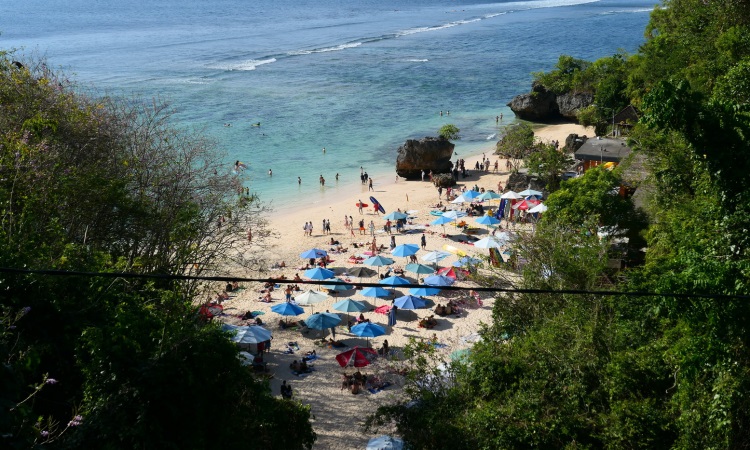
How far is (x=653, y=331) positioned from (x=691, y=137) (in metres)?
3.25

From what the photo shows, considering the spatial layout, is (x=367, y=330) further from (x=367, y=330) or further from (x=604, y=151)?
(x=604, y=151)

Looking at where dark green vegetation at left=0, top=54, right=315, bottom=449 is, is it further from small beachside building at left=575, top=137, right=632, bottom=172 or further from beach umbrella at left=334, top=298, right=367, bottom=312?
small beachside building at left=575, top=137, right=632, bottom=172

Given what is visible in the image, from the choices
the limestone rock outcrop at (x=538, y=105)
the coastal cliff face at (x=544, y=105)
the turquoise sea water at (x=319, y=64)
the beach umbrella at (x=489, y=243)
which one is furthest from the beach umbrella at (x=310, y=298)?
the limestone rock outcrop at (x=538, y=105)

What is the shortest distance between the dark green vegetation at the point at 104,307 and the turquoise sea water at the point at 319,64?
14.2m

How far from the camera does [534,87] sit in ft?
172

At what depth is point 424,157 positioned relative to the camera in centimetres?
3838

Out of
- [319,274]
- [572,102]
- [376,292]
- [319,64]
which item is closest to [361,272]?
[376,292]

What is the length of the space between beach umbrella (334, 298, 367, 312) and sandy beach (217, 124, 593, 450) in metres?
0.63

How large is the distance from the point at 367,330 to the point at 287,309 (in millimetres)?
2704

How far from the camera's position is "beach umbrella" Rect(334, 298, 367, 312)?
19750 millimetres

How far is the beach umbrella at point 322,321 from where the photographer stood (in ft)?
60.8

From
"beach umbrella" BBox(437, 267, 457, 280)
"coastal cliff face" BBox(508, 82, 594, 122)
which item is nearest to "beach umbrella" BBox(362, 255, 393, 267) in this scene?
"beach umbrella" BBox(437, 267, 457, 280)

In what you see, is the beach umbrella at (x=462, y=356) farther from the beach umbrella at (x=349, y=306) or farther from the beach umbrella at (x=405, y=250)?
the beach umbrella at (x=405, y=250)

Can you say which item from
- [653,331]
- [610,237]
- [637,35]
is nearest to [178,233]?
[653,331]
